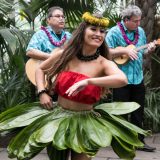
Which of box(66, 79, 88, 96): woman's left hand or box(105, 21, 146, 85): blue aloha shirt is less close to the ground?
box(66, 79, 88, 96): woman's left hand

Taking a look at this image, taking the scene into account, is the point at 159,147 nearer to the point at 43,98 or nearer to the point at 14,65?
the point at 14,65

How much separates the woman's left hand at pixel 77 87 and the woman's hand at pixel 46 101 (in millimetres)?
378

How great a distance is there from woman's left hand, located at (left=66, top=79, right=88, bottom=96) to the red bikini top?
0.47 ft

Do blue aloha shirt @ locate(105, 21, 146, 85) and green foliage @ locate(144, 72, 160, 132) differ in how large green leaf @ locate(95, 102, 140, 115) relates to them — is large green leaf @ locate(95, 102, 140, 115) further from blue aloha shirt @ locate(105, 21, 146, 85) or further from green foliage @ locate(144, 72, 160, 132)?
green foliage @ locate(144, 72, 160, 132)

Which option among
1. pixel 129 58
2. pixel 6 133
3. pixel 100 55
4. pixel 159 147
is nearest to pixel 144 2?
pixel 129 58

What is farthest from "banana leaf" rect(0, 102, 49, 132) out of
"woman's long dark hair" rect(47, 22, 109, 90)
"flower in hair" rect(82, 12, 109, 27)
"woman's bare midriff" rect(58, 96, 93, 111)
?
"flower in hair" rect(82, 12, 109, 27)

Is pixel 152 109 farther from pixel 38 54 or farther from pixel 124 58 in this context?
pixel 38 54

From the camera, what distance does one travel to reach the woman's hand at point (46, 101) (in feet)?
10.9

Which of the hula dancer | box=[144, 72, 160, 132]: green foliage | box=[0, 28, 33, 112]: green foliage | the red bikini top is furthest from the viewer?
box=[144, 72, 160, 132]: green foliage

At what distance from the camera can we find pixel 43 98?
3359 millimetres

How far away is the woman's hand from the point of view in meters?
3.32

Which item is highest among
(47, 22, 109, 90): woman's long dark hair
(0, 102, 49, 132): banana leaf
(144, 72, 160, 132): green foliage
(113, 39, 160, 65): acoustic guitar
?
(47, 22, 109, 90): woman's long dark hair

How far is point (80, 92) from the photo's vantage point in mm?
3121

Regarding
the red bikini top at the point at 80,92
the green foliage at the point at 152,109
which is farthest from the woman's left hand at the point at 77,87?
the green foliage at the point at 152,109
